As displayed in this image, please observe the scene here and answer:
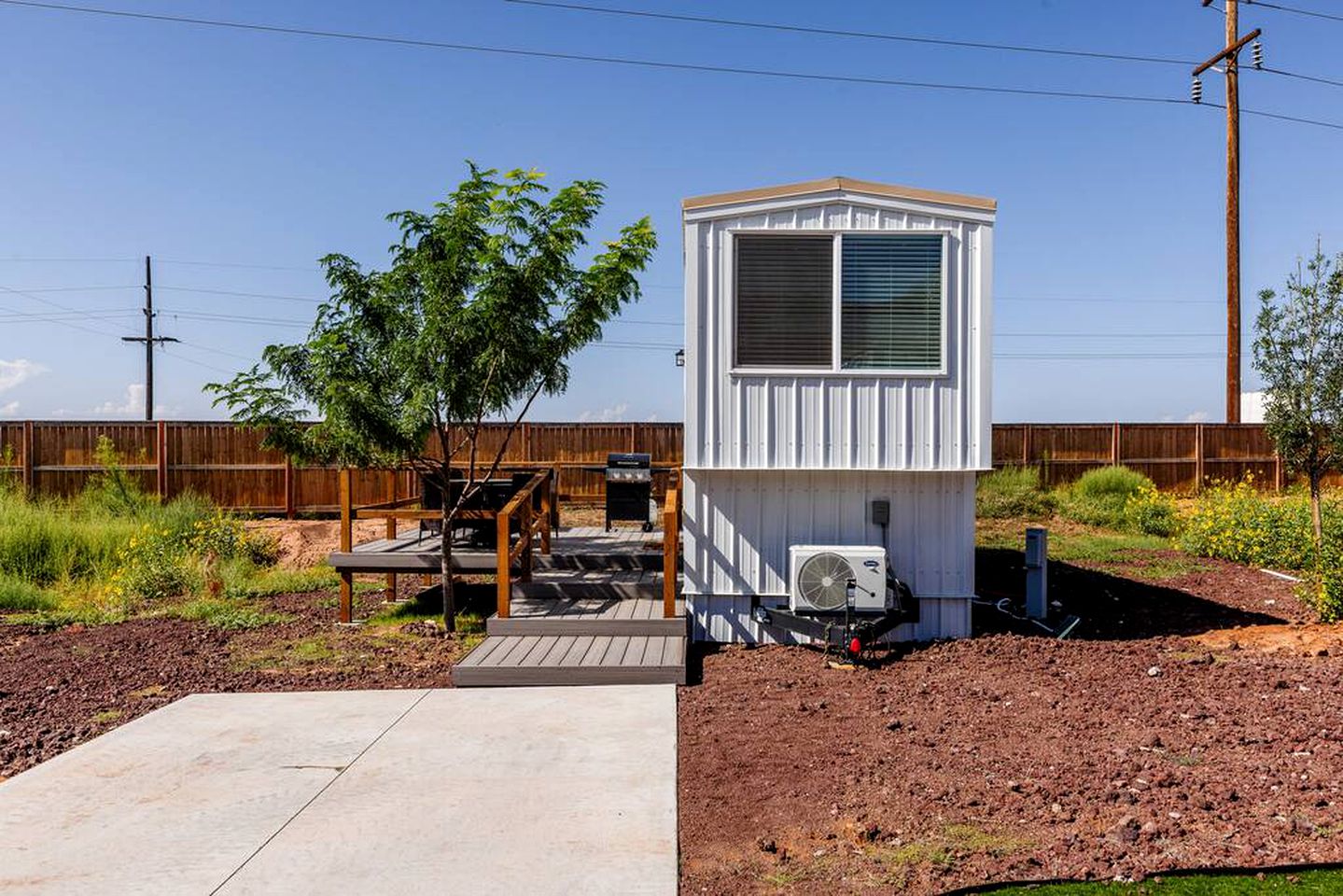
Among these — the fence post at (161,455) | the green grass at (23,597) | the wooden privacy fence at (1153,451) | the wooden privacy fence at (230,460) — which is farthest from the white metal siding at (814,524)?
the fence post at (161,455)

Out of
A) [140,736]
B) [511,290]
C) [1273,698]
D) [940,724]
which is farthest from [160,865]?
[1273,698]

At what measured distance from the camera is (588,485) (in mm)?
17516

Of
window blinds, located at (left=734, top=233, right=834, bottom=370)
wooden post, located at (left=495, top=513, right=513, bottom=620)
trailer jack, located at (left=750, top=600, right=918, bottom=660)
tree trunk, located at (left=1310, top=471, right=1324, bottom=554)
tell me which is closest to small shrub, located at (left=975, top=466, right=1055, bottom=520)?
tree trunk, located at (left=1310, top=471, right=1324, bottom=554)

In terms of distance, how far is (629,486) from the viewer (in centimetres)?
1012

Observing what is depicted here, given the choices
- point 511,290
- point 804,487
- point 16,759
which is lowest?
point 16,759

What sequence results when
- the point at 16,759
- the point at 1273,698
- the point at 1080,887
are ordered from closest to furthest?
the point at 1080,887 → the point at 16,759 → the point at 1273,698

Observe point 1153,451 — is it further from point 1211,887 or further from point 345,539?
point 1211,887

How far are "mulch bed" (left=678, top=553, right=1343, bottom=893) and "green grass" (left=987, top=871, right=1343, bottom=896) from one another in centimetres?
7

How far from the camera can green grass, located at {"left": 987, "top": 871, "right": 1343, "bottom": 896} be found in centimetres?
298

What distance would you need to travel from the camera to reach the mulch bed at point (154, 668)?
5375mm

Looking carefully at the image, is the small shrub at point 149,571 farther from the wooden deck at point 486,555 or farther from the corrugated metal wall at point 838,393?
the corrugated metal wall at point 838,393

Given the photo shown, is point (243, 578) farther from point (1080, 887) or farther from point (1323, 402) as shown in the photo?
point (1323, 402)

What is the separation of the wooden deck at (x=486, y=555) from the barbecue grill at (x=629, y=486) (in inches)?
12.5

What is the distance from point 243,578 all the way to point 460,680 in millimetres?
5745
